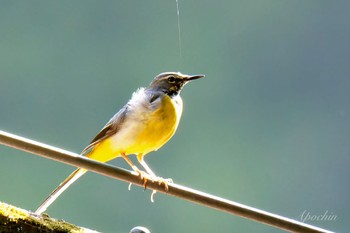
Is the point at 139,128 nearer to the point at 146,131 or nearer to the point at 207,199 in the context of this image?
the point at 146,131

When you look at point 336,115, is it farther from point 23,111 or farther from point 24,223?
point 24,223

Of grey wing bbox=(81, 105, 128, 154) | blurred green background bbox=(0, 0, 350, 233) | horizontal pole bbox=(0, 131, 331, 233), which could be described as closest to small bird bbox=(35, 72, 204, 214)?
grey wing bbox=(81, 105, 128, 154)

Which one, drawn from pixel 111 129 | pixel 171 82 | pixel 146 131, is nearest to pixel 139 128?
pixel 146 131

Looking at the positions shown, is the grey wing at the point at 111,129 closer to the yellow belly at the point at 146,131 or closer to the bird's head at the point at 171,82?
the yellow belly at the point at 146,131

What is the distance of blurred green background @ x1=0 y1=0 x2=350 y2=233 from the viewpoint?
6363mm

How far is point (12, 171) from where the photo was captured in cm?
592

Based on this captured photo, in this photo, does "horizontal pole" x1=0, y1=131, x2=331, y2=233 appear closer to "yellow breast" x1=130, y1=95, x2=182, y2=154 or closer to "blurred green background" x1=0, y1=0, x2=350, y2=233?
"yellow breast" x1=130, y1=95, x2=182, y2=154

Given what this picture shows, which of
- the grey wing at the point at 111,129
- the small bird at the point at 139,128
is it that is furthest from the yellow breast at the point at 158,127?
the grey wing at the point at 111,129

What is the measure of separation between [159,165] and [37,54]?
1926 millimetres

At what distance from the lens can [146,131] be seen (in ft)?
7.77

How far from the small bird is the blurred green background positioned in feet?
10.9

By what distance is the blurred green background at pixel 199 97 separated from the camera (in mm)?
6363

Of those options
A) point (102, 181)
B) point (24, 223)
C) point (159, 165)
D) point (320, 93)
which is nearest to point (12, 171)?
point (102, 181)

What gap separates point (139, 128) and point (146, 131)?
3 centimetres
